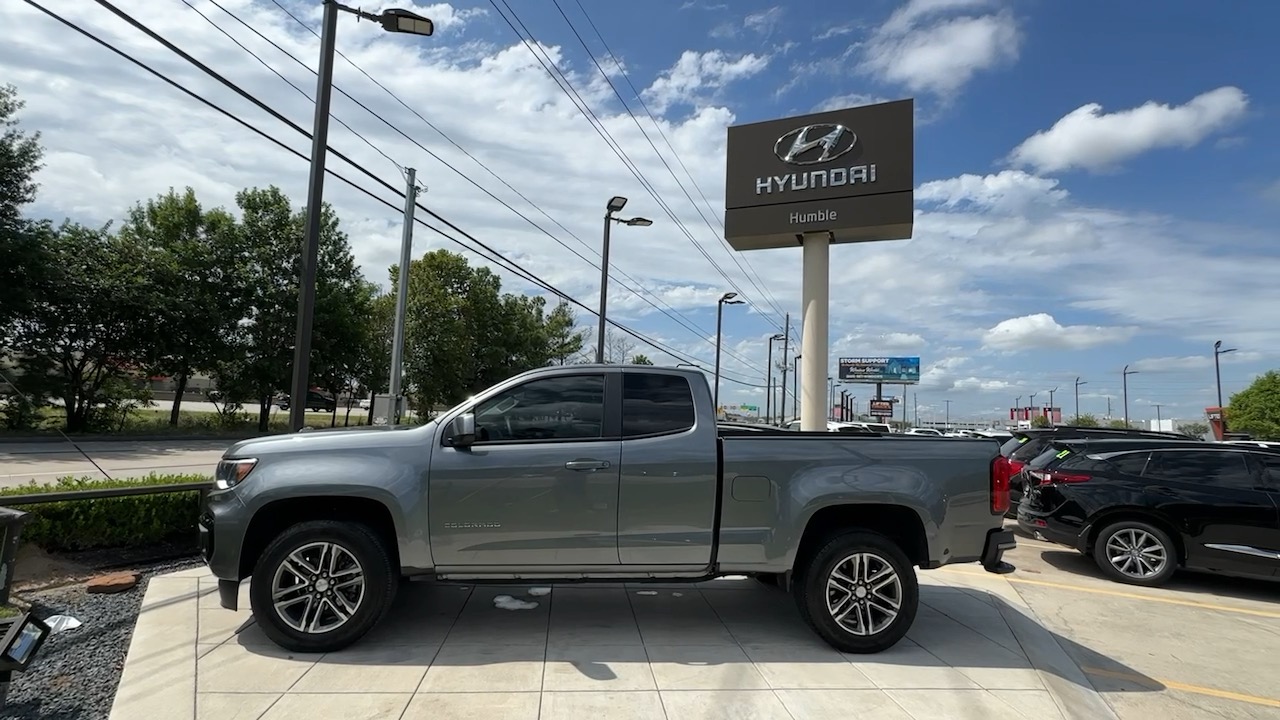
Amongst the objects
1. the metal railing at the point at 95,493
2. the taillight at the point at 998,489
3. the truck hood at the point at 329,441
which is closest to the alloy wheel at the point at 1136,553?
the taillight at the point at 998,489

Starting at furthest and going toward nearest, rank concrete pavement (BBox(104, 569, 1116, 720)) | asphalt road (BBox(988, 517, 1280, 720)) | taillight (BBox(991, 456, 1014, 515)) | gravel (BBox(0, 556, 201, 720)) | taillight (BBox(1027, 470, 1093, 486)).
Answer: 1. taillight (BBox(1027, 470, 1093, 486))
2. taillight (BBox(991, 456, 1014, 515))
3. asphalt road (BBox(988, 517, 1280, 720))
4. concrete pavement (BBox(104, 569, 1116, 720))
5. gravel (BBox(0, 556, 201, 720))

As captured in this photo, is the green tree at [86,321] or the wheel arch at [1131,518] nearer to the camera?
the wheel arch at [1131,518]

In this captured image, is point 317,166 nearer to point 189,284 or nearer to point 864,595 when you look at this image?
point 864,595

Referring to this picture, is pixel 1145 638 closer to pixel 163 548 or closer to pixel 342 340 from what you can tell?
pixel 163 548

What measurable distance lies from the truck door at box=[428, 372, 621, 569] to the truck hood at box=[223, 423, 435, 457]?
0.24 m

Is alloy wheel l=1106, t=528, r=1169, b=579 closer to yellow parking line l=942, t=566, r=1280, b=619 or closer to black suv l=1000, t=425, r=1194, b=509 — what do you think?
yellow parking line l=942, t=566, r=1280, b=619

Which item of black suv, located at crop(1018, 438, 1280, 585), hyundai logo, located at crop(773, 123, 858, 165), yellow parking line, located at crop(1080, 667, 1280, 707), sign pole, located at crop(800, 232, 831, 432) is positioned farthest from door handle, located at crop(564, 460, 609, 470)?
hyundai logo, located at crop(773, 123, 858, 165)

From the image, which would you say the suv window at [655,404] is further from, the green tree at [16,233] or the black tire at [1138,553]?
the green tree at [16,233]

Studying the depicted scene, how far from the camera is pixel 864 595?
471 cm

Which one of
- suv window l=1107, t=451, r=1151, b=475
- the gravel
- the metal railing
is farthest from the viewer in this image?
suv window l=1107, t=451, r=1151, b=475

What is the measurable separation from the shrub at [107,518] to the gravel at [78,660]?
779 millimetres

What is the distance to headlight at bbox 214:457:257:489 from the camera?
14.6ft

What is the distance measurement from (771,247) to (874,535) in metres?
14.9

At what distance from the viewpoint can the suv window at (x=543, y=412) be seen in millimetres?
4707
